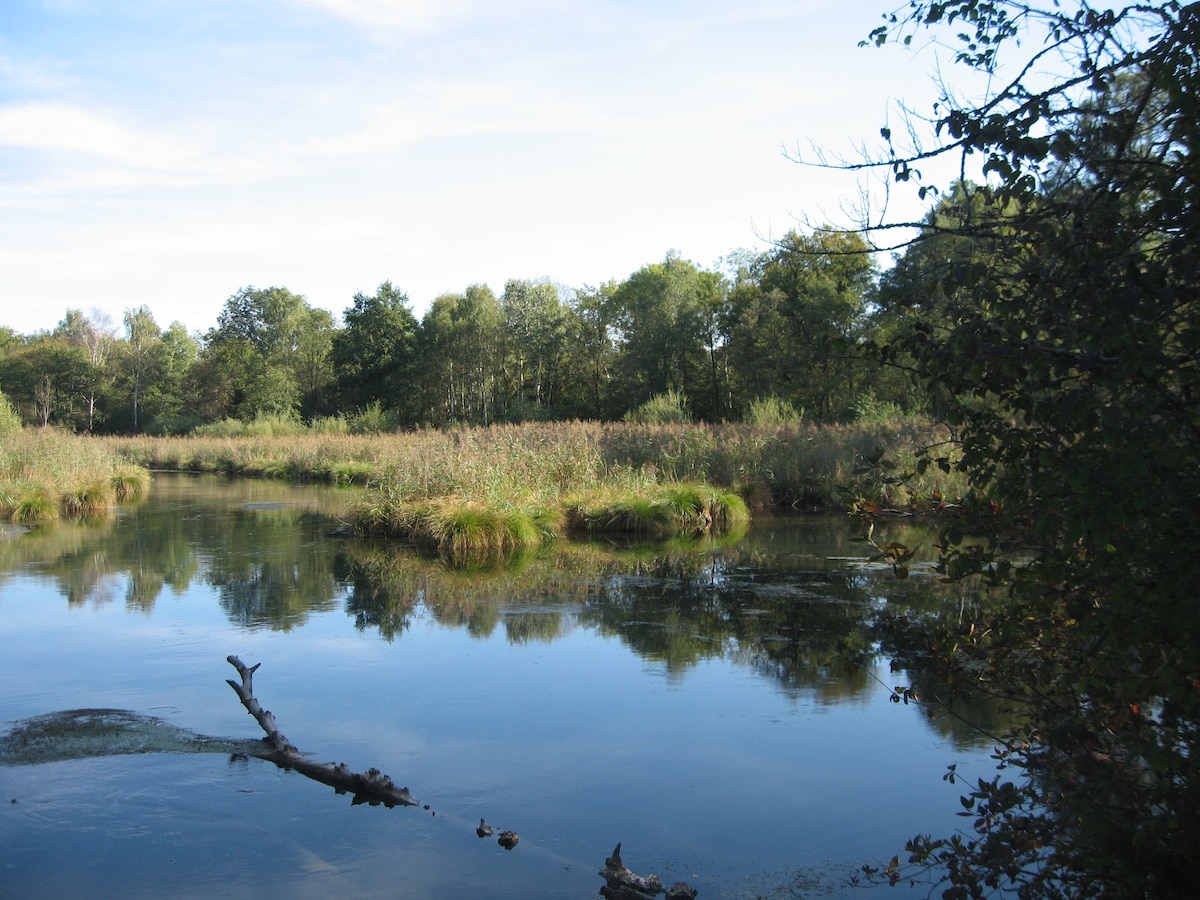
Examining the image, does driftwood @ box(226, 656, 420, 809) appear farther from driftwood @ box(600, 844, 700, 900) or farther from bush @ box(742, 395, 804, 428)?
bush @ box(742, 395, 804, 428)

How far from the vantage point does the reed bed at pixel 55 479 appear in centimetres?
1777

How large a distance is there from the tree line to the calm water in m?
18.4

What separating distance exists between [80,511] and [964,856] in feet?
63.7

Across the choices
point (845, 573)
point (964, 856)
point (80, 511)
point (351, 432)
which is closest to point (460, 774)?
point (964, 856)

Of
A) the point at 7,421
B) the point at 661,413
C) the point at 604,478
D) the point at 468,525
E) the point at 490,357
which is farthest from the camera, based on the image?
the point at 490,357

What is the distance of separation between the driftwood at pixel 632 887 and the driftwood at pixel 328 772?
4.27 ft

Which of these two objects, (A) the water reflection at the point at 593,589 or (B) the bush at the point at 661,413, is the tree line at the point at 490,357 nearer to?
(B) the bush at the point at 661,413

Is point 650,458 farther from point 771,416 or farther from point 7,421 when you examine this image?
point 7,421

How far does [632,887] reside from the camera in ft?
13.3

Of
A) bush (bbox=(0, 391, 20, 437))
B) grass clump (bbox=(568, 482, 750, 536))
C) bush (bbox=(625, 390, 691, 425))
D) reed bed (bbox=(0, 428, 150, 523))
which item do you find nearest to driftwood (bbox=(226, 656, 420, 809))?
grass clump (bbox=(568, 482, 750, 536))

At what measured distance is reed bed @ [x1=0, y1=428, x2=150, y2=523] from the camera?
17.8m

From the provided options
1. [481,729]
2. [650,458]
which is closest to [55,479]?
[650,458]

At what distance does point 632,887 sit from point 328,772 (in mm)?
1928

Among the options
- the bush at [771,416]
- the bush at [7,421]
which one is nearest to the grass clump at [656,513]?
the bush at [771,416]
